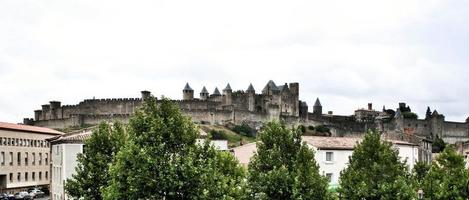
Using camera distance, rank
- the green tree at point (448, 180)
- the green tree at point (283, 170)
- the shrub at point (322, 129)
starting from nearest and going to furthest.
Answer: the green tree at point (283, 170)
the green tree at point (448, 180)
the shrub at point (322, 129)

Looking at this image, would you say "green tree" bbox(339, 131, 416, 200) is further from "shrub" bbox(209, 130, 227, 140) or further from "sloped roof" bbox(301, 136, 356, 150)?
"shrub" bbox(209, 130, 227, 140)

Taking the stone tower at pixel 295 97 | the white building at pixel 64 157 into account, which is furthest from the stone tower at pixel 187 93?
the white building at pixel 64 157

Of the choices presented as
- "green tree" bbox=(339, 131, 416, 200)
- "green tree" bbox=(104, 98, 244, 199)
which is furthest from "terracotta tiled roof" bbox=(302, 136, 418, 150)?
"green tree" bbox=(104, 98, 244, 199)

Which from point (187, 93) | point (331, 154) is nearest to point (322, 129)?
point (187, 93)

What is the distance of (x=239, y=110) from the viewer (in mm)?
158000

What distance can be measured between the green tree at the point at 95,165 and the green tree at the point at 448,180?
20.2 m

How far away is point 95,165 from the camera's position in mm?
43125

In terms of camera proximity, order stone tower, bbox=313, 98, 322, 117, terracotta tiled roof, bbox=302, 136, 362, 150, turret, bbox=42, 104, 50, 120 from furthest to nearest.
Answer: stone tower, bbox=313, 98, 322, 117 → turret, bbox=42, 104, 50, 120 → terracotta tiled roof, bbox=302, 136, 362, 150

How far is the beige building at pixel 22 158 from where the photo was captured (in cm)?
8375

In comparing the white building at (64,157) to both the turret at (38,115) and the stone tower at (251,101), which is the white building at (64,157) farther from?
the turret at (38,115)

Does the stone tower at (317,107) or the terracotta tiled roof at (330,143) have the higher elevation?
the stone tower at (317,107)

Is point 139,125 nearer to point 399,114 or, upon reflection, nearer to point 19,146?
point 19,146

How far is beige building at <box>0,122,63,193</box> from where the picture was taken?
8375 cm

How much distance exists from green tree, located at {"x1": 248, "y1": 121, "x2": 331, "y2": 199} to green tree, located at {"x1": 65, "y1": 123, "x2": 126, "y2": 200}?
32.4ft
